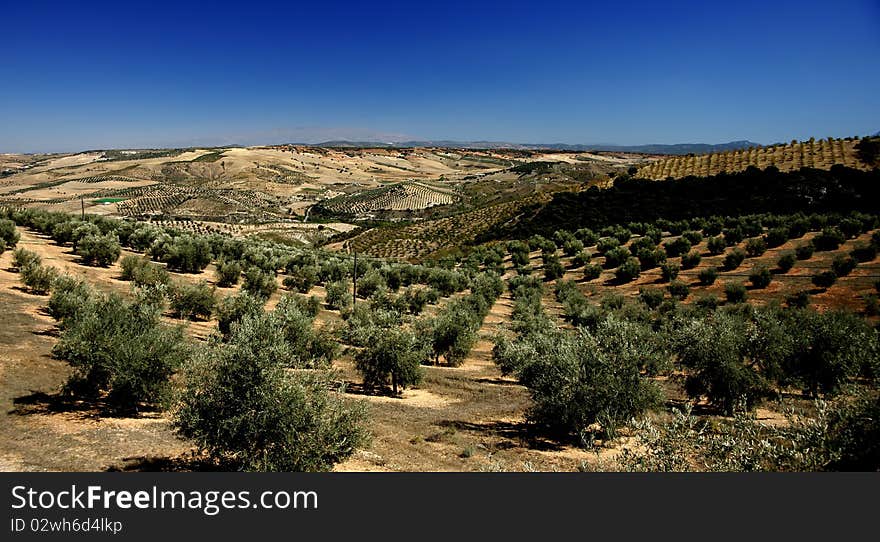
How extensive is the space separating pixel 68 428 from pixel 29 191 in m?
195

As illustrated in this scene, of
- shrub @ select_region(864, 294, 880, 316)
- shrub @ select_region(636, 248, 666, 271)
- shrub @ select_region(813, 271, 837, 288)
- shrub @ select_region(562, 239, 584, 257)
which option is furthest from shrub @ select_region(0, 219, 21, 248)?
shrub @ select_region(813, 271, 837, 288)

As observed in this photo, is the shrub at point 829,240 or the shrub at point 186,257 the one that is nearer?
the shrub at point 186,257

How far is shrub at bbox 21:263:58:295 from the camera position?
21562mm

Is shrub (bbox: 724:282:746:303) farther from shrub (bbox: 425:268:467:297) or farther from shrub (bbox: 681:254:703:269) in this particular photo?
shrub (bbox: 425:268:467:297)

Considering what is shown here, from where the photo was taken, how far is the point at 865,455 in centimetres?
688

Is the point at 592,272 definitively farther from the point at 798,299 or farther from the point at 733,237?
the point at 798,299

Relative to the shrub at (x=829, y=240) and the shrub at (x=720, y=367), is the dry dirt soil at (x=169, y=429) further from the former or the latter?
the shrub at (x=829, y=240)

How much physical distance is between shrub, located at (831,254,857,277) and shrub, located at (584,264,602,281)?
18288mm

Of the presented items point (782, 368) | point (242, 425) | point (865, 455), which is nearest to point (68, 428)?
point (242, 425)

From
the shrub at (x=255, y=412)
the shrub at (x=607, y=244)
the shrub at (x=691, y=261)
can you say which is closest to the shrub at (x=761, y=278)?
the shrub at (x=691, y=261)

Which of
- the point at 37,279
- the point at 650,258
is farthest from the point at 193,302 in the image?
the point at 650,258

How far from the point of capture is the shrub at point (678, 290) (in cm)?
3909

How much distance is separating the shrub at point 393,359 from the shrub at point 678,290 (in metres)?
29.8

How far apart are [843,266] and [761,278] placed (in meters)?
5.22
